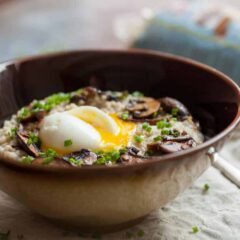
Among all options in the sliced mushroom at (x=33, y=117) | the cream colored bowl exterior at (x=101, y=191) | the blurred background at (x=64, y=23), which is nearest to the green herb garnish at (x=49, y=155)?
the cream colored bowl exterior at (x=101, y=191)

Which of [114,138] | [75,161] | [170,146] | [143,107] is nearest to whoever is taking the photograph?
[75,161]

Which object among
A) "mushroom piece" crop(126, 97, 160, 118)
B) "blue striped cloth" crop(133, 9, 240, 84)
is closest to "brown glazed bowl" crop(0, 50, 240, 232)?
"mushroom piece" crop(126, 97, 160, 118)

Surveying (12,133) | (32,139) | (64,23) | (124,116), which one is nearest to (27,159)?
(32,139)

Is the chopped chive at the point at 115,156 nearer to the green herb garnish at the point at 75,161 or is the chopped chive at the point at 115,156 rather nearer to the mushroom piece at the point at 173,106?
the green herb garnish at the point at 75,161

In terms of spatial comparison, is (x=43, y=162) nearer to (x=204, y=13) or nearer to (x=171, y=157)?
(x=171, y=157)

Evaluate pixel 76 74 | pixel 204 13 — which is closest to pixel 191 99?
pixel 76 74

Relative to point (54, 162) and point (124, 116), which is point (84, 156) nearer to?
point (54, 162)

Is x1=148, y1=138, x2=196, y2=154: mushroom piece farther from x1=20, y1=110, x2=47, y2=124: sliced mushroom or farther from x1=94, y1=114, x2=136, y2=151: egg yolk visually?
x1=20, y1=110, x2=47, y2=124: sliced mushroom
